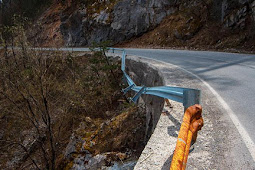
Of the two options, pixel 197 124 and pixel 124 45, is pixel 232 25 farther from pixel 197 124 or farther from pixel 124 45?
pixel 197 124

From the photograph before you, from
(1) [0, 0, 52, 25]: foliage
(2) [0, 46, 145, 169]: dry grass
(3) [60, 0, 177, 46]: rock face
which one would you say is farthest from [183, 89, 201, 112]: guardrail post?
(1) [0, 0, 52, 25]: foliage

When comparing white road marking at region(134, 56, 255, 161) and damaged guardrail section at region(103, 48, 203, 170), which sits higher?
damaged guardrail section at region(103, 48, 203, 170)

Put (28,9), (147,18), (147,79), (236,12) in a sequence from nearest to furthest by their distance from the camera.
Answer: (147,79), (236,12), (147,18), (28,9)

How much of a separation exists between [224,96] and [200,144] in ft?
7.16

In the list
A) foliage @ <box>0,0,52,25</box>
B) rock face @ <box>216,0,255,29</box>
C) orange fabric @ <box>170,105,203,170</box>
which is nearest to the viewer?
orange fabric @ <box>170,105,203,170</box>

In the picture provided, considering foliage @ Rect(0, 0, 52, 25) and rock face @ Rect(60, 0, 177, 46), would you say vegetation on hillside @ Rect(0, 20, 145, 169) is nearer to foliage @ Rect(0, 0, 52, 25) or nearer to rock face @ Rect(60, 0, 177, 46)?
rock face @ Rect(60, 0, 177, 46)

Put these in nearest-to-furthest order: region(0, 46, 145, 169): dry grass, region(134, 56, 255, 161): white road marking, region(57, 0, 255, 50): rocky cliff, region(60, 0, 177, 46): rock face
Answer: region(134, 56, 255, 161): white road marking < region(0, 46, 145, 169): dry grass < region(57, 0, 255, 50): rocky cliff < region(60, 0, 177, 46): rock face

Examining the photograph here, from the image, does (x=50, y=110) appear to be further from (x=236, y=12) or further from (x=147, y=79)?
(x=236, y=12)

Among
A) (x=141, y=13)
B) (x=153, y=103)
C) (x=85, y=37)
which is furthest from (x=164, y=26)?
(x=153, y=103)

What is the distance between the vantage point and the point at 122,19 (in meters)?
22.4

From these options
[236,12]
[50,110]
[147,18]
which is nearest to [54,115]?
[50,110]

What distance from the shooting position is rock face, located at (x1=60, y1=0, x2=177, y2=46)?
21375 millimetres

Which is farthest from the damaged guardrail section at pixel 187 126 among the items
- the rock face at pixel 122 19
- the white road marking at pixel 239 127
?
the rock face at pixel 122 19

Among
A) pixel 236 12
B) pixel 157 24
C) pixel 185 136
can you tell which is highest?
pixel 157 24
